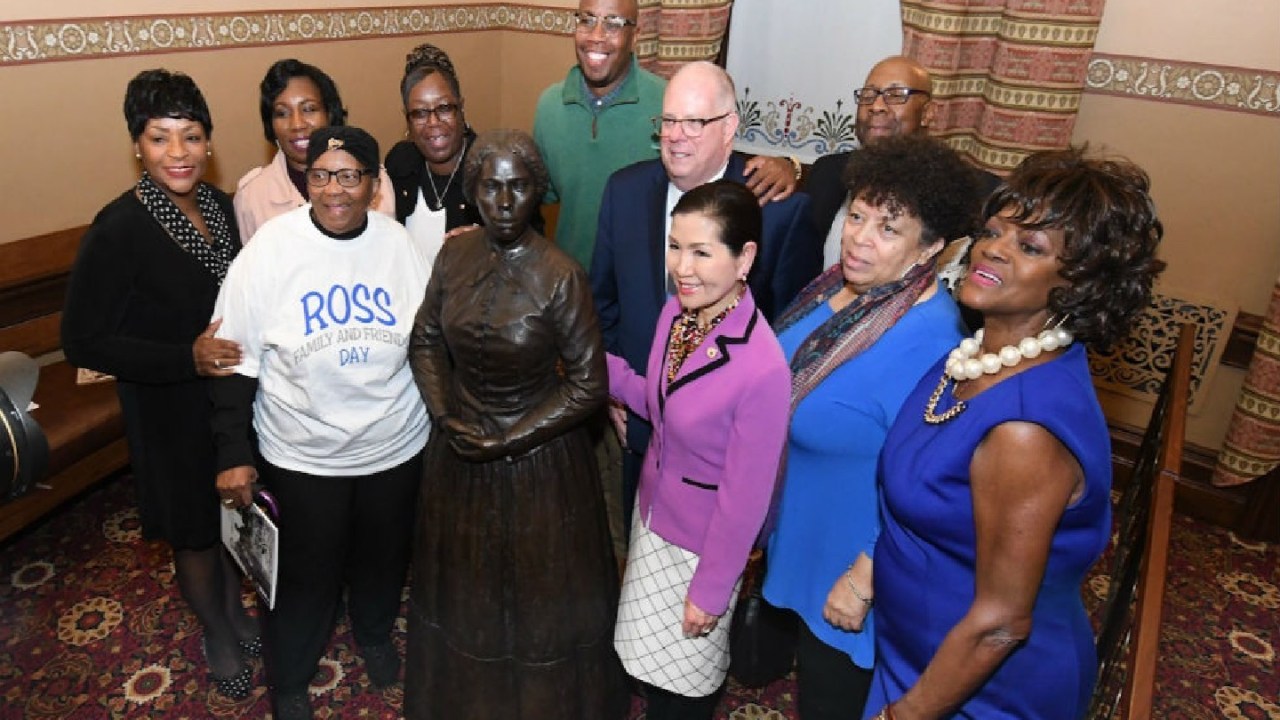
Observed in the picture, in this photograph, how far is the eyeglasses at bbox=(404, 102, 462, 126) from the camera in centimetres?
259

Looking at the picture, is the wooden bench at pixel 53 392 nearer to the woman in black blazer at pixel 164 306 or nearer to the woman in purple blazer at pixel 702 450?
the woman in black blazer at pixel 164 306

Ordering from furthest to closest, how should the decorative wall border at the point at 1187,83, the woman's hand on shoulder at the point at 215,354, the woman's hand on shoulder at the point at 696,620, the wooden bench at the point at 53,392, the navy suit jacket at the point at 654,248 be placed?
the decorative wall border at the point at 1187,83, the wooden bench at the point at 53,392, the navy suit jacket at the point at 654,248, the woman's hand on shoulder at the point at 215,354, the woman's hand on shoulder at the point at 696,620

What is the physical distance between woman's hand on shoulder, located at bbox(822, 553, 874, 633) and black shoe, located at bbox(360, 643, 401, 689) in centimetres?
145

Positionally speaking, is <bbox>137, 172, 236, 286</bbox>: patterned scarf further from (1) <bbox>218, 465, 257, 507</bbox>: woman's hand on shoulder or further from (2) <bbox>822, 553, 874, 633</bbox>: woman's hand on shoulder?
(2) <bbox>822, 553, 874, 633</bbox>: woman's hand on shoulder

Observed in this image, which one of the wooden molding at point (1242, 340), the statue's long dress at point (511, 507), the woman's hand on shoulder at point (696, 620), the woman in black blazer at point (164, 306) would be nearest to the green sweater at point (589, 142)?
the statue's long dress at point (511, 507)

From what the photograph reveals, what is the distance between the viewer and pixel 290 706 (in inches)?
93.4

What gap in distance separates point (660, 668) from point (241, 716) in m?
1.34

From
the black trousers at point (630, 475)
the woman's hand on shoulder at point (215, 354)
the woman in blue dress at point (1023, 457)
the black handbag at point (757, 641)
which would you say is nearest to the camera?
the woman in blue dress at point (1023, 457)

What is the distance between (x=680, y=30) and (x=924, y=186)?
262 centimetres

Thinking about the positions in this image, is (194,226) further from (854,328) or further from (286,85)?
(854,328)

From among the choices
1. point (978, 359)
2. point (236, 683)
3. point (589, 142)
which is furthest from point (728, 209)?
point (236, 683)

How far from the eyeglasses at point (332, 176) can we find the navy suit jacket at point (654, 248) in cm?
66

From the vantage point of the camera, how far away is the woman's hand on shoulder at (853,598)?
1.79m

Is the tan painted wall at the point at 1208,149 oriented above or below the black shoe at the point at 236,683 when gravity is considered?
above
